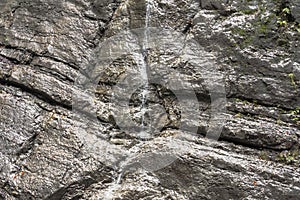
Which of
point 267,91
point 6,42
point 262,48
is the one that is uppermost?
point 262,48

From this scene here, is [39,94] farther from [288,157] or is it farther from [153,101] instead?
[288,157]

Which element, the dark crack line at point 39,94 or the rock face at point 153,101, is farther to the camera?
the dark crack line at point 39,94

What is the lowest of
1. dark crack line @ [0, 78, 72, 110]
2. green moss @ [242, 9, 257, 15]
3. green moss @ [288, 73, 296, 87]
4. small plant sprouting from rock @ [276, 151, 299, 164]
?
dark crack line @ [0, 78, 72, 110]

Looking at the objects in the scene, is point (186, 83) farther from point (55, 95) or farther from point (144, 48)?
point (55, 95)

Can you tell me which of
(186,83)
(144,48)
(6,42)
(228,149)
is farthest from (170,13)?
(6,42)

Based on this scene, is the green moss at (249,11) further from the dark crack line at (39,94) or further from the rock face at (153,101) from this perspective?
the dark crack line at (39,94)

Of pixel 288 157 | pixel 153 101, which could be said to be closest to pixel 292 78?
pixel 288 157

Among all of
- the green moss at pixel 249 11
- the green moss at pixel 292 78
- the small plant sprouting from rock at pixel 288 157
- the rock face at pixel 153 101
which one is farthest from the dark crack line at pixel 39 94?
the green moss at pixel 292 78

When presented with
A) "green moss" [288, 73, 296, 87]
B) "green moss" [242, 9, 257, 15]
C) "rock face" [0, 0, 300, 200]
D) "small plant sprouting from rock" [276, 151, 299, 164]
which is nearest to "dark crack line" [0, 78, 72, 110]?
"rock face" [0, 0, 300, 200]

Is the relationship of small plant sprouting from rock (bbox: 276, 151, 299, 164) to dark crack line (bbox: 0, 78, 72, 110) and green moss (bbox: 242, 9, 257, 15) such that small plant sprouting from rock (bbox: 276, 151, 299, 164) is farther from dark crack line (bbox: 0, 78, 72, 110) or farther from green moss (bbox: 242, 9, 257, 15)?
dark crack line (bbox: 0, 78, 72, 110)
